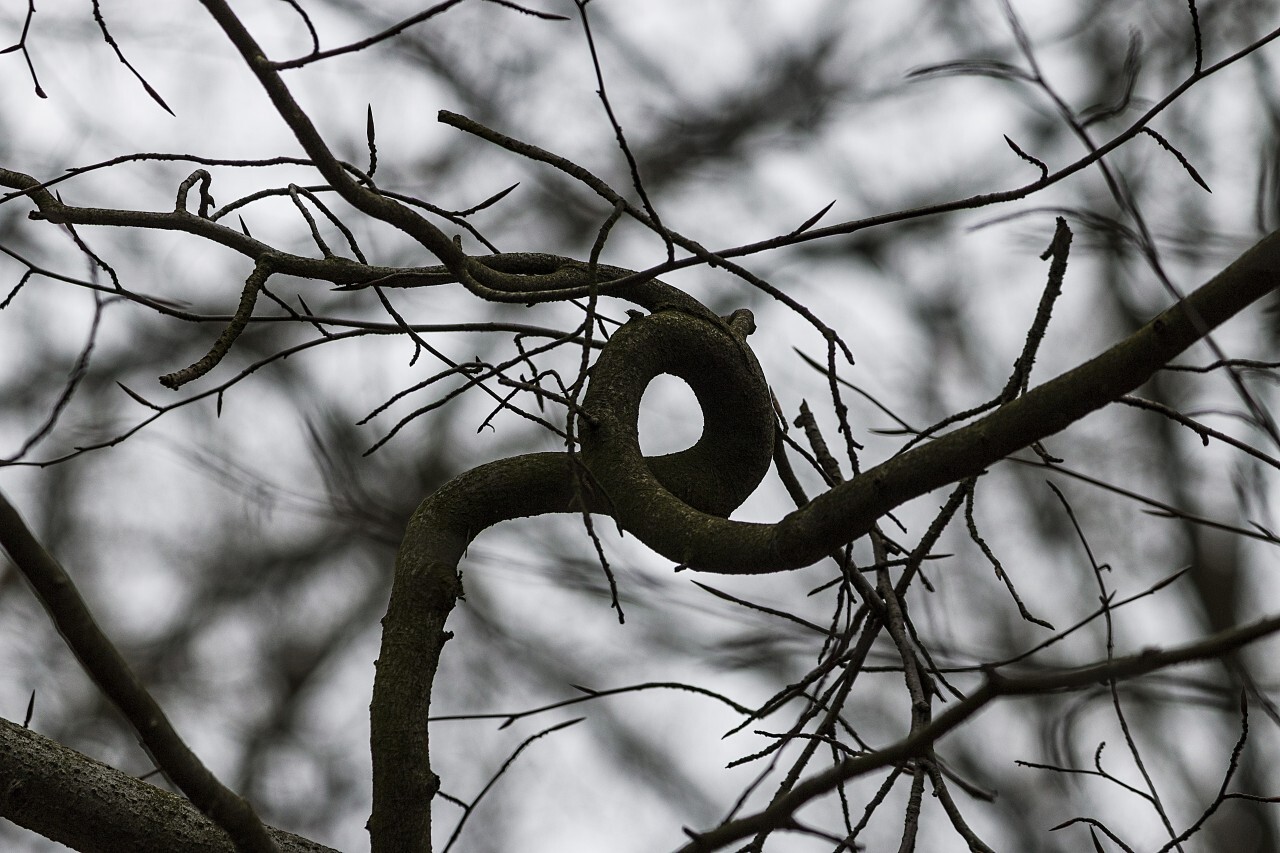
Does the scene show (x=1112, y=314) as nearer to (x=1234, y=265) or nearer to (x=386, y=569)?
(x=386, y=569)

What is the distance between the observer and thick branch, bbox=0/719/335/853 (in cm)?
120

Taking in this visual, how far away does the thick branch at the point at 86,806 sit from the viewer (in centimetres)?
120

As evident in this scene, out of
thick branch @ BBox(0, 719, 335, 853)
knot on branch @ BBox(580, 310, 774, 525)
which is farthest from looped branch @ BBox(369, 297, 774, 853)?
thick branch @ BBox(0, 719, 335, 853)

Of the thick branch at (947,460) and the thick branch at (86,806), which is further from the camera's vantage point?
the thick branch at (86,806)

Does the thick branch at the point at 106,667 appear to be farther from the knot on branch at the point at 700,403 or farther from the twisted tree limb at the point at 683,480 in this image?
the knot on branch at the point at 700,403

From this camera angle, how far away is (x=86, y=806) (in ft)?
3.95

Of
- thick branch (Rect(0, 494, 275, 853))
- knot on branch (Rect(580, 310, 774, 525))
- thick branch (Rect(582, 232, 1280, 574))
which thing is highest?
knot on branch (Rect(580, 310, 774, 525))

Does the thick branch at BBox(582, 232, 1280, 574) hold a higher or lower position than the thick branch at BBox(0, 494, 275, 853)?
higher

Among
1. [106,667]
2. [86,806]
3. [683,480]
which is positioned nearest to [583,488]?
[683,480]

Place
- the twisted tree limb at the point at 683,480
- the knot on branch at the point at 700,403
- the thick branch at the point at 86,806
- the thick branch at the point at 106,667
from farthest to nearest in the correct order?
the knot on branch at the point at 700,403 < the thick branch at the point at 86,806 < the twisted tree limb at the point at 683,480 < the thick branch at the point at 106,667

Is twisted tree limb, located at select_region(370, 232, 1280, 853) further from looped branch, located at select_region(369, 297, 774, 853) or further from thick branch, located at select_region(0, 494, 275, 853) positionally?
thick branch, located at select_region(0, 494, 275, 853)

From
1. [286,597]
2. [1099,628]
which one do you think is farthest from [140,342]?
[1099,628]

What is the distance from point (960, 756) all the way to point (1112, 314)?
3381mm

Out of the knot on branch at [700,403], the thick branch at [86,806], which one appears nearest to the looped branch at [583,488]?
the knot on branch at [700,403]
